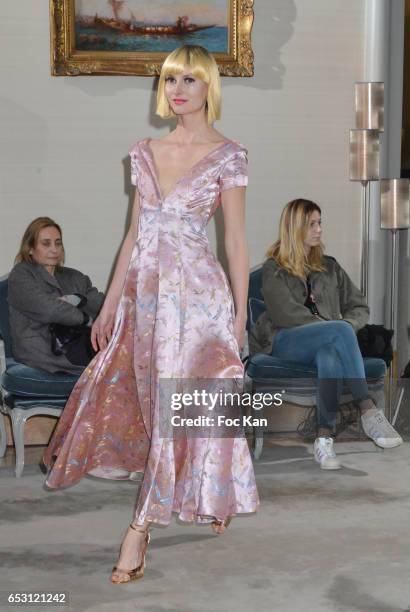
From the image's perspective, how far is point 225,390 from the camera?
3.41 metres

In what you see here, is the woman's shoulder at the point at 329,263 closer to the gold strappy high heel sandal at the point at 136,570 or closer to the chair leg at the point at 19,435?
the chair leg at the point at 19,435

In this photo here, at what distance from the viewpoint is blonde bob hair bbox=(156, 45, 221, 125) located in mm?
3365

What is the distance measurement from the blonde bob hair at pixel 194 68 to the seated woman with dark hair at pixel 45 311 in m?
1.81

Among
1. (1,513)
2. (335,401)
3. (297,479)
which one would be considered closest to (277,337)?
(335,401)

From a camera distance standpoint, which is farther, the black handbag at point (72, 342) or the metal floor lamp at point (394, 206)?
the metal floor lamp at point (394, 206)

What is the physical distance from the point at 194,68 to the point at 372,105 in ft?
8.95

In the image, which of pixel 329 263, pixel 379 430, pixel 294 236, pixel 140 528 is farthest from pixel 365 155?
pixel 140 528

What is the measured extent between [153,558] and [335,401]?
1.83 metres

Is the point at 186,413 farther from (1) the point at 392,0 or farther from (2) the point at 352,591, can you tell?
(1) the point at 392,0

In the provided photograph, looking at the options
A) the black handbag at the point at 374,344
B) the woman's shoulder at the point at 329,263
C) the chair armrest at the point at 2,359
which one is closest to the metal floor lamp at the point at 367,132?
the woman's shoulder at the point at 329,263

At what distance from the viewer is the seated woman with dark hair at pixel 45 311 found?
502cm

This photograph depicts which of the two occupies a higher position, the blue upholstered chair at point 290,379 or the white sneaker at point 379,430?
the blue upholstered chair at point 290,379

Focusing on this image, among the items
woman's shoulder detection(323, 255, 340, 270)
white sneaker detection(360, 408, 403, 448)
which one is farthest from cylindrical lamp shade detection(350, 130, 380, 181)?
white sneaker detection(360, 408, 403, 448)

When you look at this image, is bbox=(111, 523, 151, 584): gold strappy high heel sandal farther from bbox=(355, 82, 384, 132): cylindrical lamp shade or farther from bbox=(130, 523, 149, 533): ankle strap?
bbox=(355, 82, 384, 132): cylindrical lamp shade
